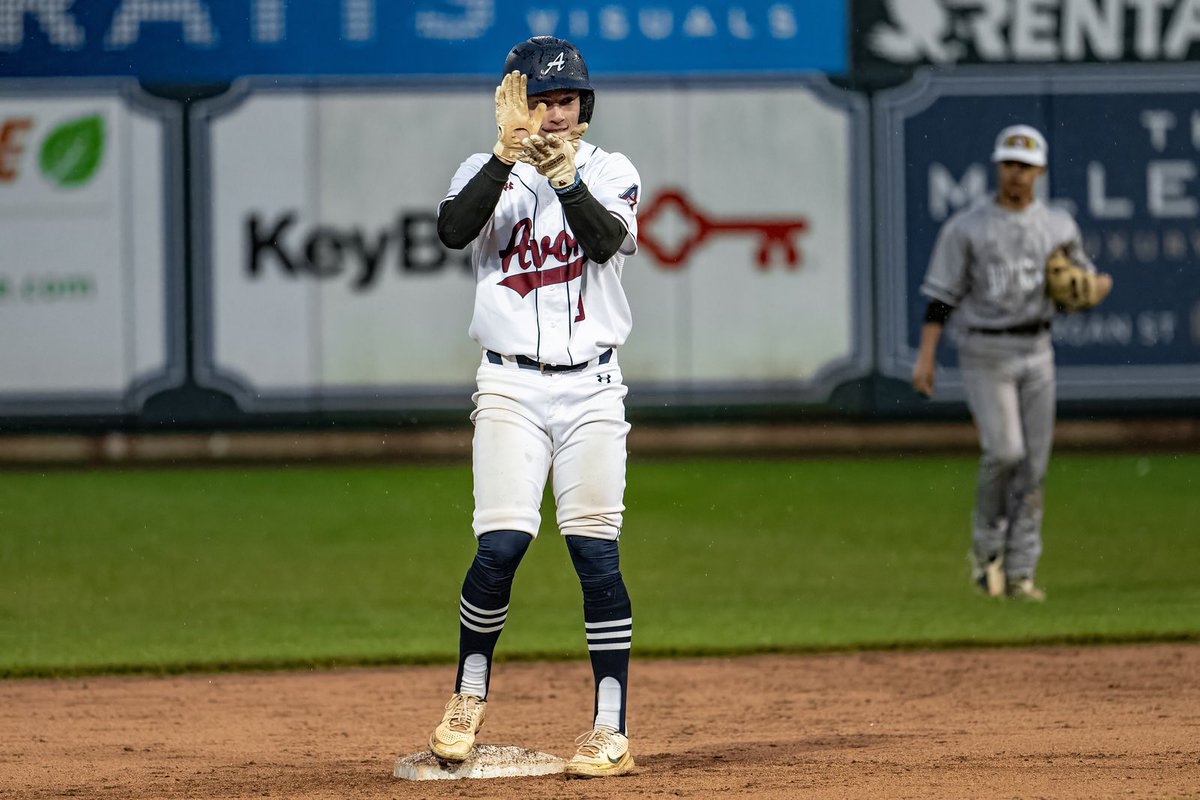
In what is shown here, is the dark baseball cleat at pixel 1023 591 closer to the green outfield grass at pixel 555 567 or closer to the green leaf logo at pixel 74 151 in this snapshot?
the green outfield grass at pixel 555 567

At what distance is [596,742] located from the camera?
512 cm

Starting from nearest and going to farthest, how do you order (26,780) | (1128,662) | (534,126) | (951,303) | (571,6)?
(534,126)
(26,780)
(1128,662)
(951,303)
(571,6)

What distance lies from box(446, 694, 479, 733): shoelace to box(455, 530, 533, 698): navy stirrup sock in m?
0.02

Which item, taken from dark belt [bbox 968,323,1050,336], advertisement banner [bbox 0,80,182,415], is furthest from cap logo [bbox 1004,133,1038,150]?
advertisement banner [bbox 0,80,182,415]

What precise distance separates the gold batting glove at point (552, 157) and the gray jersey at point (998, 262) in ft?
14.3

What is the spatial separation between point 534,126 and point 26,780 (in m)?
2.28

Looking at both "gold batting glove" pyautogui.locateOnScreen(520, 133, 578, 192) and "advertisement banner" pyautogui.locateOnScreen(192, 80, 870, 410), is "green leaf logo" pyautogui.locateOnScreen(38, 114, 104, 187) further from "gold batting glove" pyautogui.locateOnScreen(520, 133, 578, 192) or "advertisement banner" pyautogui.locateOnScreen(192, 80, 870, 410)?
"gold batting glove" pyautogui.locateOnScreen(520, 133, 578, 192)

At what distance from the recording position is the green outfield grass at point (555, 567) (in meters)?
8.30

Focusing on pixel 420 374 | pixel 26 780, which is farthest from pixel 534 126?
pixel 420 374

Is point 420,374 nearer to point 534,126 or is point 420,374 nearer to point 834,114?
point 834,114

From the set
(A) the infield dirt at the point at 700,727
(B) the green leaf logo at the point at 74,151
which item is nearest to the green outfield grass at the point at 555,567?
(A) the infield dirt at the point at 700,727

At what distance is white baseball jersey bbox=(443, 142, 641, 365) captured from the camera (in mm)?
5117

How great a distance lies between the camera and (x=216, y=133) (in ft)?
57.5

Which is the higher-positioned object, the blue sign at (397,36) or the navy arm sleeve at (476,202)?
the blue sign at (397,36)
